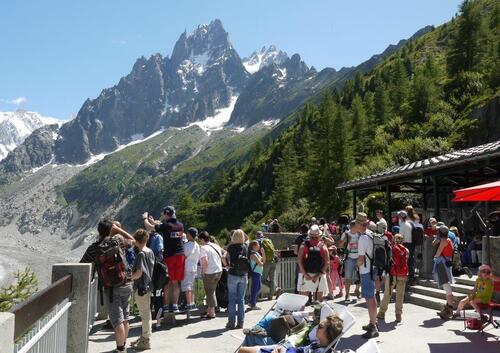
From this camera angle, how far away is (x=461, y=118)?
41.7 metres

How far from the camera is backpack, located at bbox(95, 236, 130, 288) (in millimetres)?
6035

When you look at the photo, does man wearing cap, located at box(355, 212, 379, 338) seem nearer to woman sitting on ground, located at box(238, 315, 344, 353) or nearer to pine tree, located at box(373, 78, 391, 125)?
woman sitting on ground, located at box(238, 315, 344, 353)

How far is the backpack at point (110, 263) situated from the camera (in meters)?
6.04

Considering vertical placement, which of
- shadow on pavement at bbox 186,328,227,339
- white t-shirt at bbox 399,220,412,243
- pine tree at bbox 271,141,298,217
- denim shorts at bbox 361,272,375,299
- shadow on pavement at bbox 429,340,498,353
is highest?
pine tree at bbox 271,141,298,217

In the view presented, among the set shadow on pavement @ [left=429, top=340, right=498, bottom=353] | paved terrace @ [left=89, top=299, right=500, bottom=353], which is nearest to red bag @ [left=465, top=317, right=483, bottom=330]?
paved terrace @ [left=89, top=299, right=500, bottom=353]

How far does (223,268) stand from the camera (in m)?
10.3

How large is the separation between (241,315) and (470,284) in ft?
17.9

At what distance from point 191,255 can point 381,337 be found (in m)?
3.77

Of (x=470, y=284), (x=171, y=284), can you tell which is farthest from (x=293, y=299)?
(x=470, y=284)

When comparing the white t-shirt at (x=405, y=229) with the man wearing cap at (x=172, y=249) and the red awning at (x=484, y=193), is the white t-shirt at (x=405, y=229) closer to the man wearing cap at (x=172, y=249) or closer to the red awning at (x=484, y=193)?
the red awning at (x=484, y=193)

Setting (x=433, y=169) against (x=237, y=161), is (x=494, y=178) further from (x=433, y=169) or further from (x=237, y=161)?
(x=237, y=161)

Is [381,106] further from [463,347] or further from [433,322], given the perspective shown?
[463,347]

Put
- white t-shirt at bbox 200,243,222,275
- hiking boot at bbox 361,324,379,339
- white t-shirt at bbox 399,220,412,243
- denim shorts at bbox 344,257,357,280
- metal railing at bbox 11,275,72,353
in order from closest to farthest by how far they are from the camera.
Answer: metal railing at bbox 11,275,72,353 → hiking boot at bbox 361,324,379,339 → white t-shirt at bbox 200,243,222,275 → denim shorts at bbox 344,257,357,280 → white t-shirt at bbox 399,220,412,243

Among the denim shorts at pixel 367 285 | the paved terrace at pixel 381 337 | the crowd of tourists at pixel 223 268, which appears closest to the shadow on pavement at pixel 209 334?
the paved terrace at pixel 381 337
